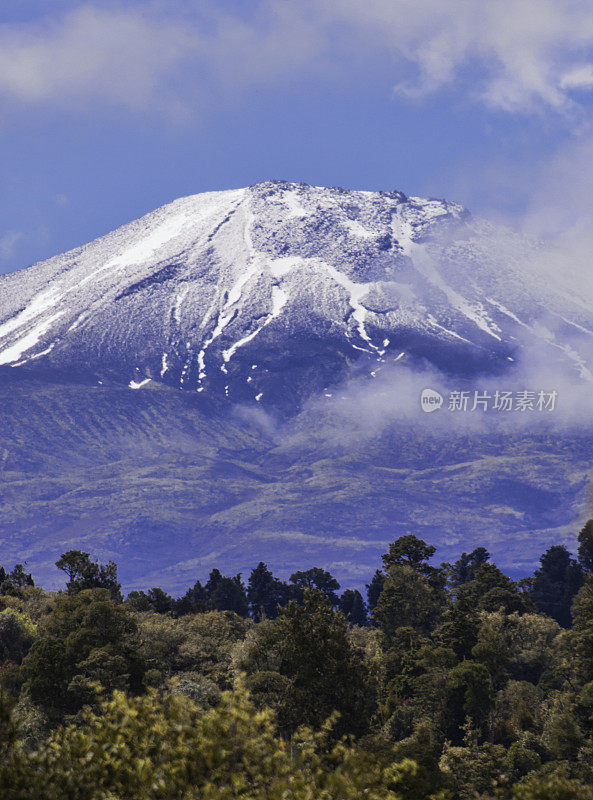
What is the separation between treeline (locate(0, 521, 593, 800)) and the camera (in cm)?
2591

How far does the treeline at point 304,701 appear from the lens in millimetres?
25906

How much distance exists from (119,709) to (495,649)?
4226 centimetres

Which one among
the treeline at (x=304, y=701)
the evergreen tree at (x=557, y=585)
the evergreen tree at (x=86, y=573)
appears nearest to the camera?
the treeline at (x=304, y=701)

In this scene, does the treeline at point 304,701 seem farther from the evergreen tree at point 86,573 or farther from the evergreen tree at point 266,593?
the evergreen tree at point 266,593

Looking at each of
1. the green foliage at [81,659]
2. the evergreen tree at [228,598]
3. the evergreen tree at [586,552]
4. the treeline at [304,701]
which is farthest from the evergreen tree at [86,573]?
the evergreen tree at [586,552]

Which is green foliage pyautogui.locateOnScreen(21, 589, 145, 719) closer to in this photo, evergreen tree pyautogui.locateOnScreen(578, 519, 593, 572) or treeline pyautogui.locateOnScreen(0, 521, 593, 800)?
treeline pyautogui.locateOnScreen(0, 521, 593, 800)

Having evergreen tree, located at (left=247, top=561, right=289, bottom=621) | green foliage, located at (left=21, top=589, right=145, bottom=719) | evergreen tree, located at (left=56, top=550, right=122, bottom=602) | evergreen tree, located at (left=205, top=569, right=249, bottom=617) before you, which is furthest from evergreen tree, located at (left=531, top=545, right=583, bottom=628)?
green foliage, located at (left=21, top=589, right=145, bottom=719)

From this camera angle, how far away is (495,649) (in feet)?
215

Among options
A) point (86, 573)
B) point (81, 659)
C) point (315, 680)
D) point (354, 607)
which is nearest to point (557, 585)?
point (354, 607)

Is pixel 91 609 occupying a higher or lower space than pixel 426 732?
higher

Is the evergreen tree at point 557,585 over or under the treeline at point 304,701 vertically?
over

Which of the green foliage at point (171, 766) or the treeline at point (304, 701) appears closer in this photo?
the green foliage at point (171, 766)

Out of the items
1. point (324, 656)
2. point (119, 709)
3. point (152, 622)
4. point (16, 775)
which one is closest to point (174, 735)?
point (119, 709)

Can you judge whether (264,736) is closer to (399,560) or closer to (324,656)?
(324,656)
